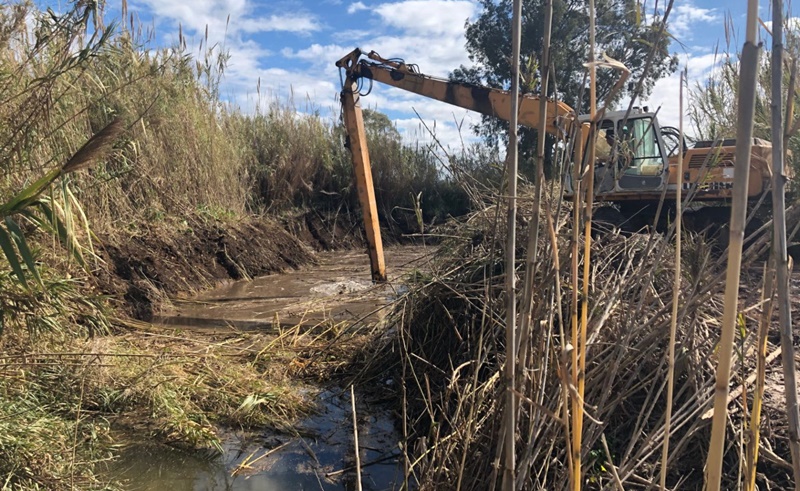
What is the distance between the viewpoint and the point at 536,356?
1.92 meters

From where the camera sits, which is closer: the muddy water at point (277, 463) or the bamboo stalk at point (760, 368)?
the bamboo stalk at point (760, 368)

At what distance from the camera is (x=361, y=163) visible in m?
8.09

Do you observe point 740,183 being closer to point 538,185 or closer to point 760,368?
point 538,185

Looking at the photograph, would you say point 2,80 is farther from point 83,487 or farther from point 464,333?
point 464,333

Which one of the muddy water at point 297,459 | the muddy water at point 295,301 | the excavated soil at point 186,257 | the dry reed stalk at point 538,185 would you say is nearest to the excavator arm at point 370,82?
the muddy water at point 295,301

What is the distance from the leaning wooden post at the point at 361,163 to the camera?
809 cm

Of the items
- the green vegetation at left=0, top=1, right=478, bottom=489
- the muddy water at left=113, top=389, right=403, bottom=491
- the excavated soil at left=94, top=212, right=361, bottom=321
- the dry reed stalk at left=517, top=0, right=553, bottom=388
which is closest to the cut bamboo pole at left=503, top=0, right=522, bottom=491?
the dry reed stalk at left=517, top=0, right=553, bottom=388

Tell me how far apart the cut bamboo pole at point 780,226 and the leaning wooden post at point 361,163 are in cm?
706

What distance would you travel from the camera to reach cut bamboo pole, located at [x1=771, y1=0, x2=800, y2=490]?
0.94 meters

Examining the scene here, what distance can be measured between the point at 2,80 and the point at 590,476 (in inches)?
143

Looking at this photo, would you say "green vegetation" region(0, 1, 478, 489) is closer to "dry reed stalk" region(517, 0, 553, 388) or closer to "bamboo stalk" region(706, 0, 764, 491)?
"dry reed stalk" region(517, 0, 553, 388)

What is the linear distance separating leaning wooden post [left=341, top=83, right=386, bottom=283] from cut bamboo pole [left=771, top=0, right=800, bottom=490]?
7.06 m

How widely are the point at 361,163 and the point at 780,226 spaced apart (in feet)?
23.8

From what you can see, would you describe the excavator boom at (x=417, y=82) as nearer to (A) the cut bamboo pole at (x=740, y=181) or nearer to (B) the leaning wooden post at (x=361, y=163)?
(B) the leaning wooden post at (x=361, y=163)
